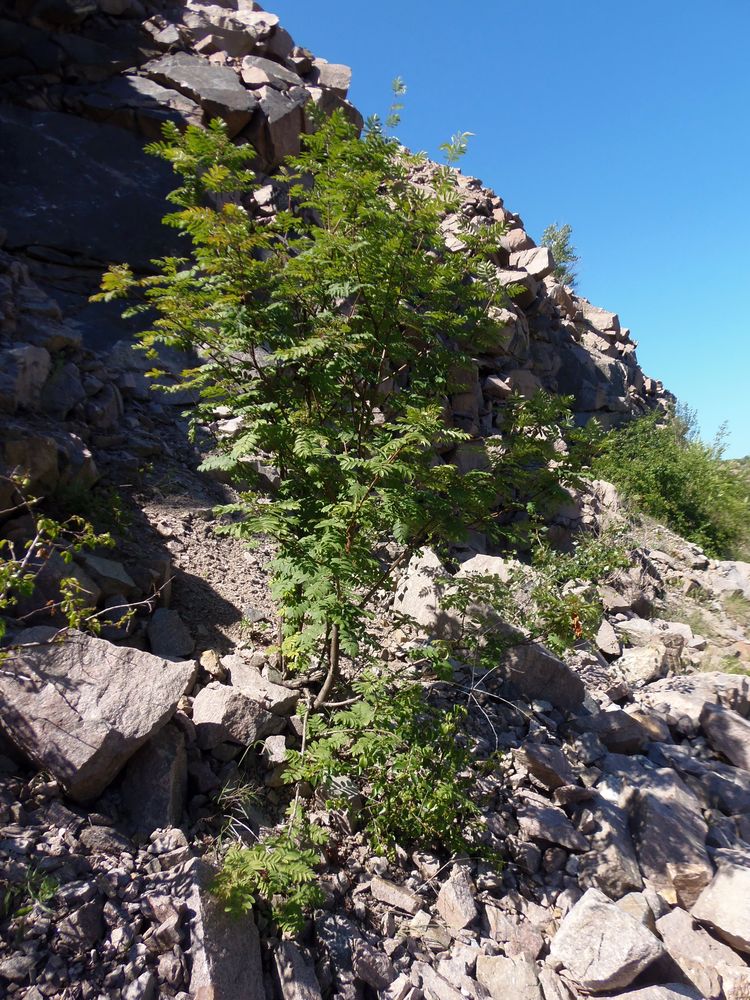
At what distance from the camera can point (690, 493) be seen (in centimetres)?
1198

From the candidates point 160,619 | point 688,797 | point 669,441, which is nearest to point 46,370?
point 160,619

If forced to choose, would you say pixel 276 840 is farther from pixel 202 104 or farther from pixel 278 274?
pixel 202 104

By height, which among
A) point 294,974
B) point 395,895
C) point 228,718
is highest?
point 228,718

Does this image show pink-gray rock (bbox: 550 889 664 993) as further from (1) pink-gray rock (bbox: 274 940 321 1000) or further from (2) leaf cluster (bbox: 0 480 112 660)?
(2) leaf cluster (bbox: 0 480 112 660)

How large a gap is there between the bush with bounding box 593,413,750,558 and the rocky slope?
4.47m

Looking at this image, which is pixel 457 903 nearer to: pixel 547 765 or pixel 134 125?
pixel 547 765

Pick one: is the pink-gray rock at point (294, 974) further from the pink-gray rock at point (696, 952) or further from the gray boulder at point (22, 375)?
the gray boulder at point (22, 375)

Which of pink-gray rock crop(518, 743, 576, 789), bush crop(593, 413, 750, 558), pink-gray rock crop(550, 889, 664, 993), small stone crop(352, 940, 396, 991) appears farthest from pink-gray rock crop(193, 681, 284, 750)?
bush crop(593, 413, 750, 558)

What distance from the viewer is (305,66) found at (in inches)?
437

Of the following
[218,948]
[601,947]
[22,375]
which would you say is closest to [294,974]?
[218,948]

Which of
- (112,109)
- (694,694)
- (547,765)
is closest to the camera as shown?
(547,765)

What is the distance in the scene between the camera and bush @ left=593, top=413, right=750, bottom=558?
11.6 metres

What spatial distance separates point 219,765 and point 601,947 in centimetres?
212

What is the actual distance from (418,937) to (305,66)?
13.2 metres
